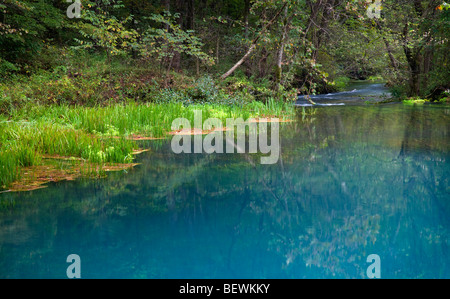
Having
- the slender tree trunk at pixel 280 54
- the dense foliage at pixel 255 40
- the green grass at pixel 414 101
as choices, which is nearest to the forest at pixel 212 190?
the dense foliage at pixel 255 40

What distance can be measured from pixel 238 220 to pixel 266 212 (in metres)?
0.38

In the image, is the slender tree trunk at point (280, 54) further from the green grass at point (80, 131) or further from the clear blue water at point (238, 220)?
the clear blue water at point (238, 220)

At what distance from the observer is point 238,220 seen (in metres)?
3.79

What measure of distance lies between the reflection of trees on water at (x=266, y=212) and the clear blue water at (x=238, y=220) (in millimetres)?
13

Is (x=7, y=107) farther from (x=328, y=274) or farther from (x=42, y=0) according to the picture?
(x=328, y=274)

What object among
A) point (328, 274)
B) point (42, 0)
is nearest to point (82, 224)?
point (328, 274)

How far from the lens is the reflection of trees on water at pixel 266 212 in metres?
3.04

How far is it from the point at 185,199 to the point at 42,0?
1417 cm

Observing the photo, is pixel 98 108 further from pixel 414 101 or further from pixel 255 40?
pixel 414 101

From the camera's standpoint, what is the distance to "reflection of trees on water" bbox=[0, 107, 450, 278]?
304 centimetres

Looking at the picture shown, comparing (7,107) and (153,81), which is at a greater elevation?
(153,81)

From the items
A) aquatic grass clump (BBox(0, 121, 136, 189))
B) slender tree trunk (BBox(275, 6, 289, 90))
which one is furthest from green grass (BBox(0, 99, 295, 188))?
slender tree trunk (BBox(275, 6, 289, 90))

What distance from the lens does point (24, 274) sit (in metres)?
2.75

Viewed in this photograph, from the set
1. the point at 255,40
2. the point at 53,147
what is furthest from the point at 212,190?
the point at 255,40
